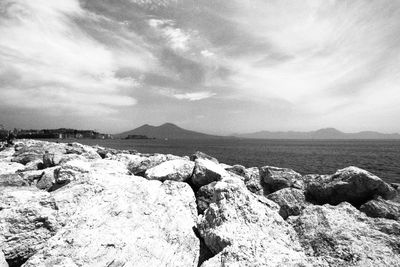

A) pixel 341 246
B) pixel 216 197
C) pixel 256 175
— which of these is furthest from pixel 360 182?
pixel 216 197

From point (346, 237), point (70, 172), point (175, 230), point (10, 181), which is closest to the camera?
point (346, 237)

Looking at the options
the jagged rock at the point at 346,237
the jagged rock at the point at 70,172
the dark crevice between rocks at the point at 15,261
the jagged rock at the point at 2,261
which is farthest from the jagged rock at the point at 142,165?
the jagged rock at the point at 346,237

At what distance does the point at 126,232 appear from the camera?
6117 mm

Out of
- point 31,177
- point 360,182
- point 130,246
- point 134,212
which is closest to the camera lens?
point 130,246

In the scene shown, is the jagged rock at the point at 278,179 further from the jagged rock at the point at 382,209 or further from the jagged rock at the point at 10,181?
the jagged rock at the point at 10,181

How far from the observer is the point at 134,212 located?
691 centimetres

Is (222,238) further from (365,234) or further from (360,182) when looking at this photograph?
(360,182)

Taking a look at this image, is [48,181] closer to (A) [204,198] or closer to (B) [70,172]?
(B) [70,172]

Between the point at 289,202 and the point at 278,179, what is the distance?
146 inches

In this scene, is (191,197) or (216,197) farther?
(191,197)

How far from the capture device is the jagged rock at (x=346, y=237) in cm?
547

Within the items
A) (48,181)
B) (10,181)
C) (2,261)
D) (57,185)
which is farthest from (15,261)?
(48,181)

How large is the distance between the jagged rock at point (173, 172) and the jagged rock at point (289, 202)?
461 centimetres

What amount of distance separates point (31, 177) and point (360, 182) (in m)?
19.3
